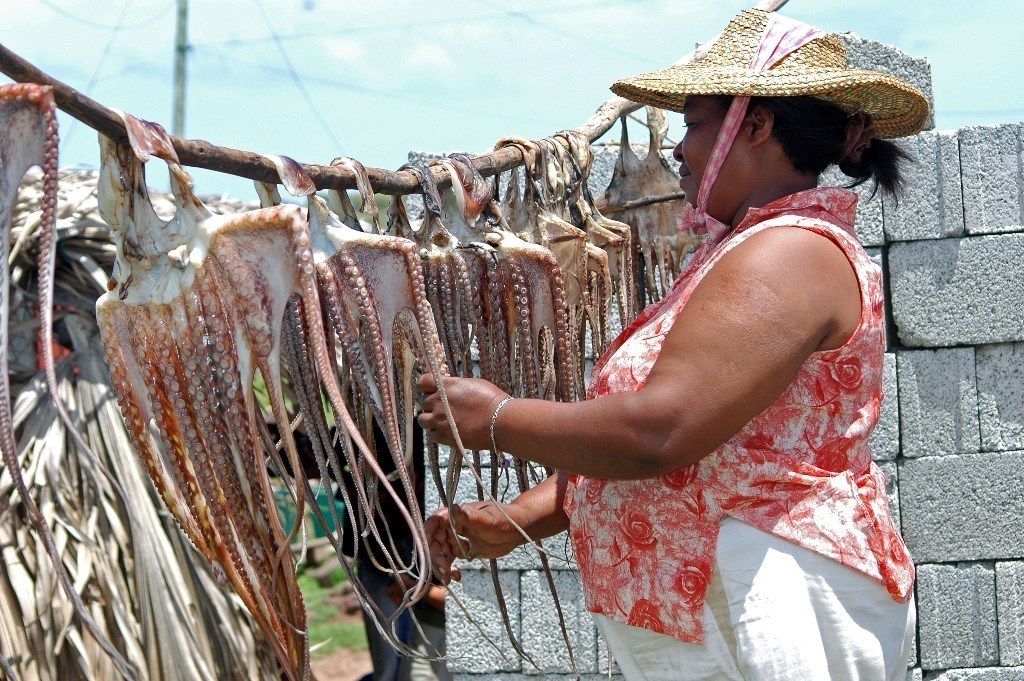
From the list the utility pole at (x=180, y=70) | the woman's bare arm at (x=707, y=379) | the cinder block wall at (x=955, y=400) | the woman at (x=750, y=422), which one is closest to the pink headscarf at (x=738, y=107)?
the woman at (x=750, y=422)

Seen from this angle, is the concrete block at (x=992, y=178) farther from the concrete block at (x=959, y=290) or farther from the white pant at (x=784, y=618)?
the white pant at (x=784, y=618)

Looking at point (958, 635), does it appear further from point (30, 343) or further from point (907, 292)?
point (30, 343)

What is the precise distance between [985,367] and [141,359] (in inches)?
129

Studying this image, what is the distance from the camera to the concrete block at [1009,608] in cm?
373

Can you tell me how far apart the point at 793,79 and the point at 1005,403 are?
2518 millimetres

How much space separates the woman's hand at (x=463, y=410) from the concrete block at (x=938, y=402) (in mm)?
2607

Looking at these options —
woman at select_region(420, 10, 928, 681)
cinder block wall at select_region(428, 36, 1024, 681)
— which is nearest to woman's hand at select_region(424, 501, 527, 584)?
woman at select_region(420, 10, 928, 681)

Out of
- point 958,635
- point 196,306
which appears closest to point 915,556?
point 958,635

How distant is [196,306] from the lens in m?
1.30

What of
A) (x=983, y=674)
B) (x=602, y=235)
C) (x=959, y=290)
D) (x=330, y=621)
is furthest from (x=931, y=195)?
(x=330, y=621)

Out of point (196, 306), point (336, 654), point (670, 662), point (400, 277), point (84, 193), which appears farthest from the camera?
point (336, 654)

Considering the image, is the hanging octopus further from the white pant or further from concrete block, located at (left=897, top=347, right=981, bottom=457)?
concrete block, located at (left=897, top=347, right=981, bottom=457)

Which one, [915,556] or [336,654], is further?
[336,654]

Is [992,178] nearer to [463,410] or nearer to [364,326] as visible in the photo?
[463,410]
